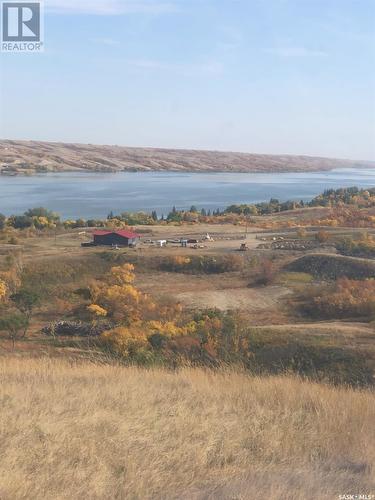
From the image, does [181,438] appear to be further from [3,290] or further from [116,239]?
[116,239]

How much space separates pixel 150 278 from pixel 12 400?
19275 millimetres

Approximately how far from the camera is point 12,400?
4.09 meters

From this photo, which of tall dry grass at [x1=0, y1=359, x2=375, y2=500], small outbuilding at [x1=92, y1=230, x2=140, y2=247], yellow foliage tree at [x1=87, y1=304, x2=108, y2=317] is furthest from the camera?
small outbuilding at [x1=92, y1=230, x2=140, y2=247]

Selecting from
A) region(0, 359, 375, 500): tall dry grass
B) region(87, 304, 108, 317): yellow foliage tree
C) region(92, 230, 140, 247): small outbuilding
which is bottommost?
region(87, 304, 108, 317): yellow foliage tree

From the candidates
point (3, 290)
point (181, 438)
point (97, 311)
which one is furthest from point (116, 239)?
point (181, 438)

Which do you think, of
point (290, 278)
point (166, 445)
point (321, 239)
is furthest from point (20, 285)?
point (166, 445)

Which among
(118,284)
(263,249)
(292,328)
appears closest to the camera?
(292,328)

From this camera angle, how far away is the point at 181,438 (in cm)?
366

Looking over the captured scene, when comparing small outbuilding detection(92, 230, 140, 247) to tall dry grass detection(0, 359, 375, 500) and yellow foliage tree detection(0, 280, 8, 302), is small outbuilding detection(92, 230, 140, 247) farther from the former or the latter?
tall dry grass detection(0, 359, 375, 500)

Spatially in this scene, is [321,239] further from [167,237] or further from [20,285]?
[20,285]

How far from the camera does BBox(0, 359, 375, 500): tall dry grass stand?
9.84 ft

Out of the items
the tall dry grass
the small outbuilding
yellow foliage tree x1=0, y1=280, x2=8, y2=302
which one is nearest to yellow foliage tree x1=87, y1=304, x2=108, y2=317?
yellow foliage tree x1=0, y1=280, x2=8, y2=302

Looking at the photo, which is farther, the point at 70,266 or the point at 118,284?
the point at 70,266

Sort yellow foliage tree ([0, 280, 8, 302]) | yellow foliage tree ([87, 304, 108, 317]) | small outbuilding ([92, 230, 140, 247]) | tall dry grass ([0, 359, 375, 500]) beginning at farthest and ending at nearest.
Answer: small outbuilding ([92, 230, 140, 247]) → yellow foliage tree ([0, 280, 8, 302]) → yellow foliage tree ([87, 304, 108, 317]) → tall dry grass ([0, 359, 375, 500])
